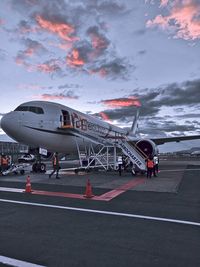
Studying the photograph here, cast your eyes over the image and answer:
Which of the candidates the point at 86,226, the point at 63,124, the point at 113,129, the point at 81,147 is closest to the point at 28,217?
the point at 86,226

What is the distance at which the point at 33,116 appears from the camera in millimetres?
21266

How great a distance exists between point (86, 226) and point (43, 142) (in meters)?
14.6

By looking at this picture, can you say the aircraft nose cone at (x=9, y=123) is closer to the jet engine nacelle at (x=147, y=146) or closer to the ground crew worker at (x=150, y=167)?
the ground crew worker at (x=150, y=167)

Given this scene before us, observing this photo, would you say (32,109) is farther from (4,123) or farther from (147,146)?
(147,146)

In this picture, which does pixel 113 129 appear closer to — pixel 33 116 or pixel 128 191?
pixel 33 116

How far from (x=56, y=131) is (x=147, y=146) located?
9170mm

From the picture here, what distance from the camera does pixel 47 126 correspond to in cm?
2178

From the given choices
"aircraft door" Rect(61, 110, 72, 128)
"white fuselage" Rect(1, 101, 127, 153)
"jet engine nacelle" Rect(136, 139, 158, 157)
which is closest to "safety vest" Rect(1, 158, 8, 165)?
"white fuselage" Rect(1, 101, 127, 153)

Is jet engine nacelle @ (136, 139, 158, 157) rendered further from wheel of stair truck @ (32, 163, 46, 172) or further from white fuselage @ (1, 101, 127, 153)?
wheel of stair truck @ (32, 163, 46, 172)

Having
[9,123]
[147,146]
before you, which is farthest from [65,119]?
[147,146]

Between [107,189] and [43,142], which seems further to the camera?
[43,142]

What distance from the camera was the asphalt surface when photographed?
546 cm

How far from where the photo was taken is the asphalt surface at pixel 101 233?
546cm

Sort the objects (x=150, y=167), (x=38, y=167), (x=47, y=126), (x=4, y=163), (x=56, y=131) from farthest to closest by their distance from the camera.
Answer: (x=38, y=167)
(x=4, y=163)
(x=56, y=131)
(x=47, y=126)
(x=150, y=167)
